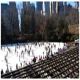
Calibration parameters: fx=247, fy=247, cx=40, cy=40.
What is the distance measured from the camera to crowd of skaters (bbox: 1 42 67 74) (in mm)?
2350

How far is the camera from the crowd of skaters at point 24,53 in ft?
7.71

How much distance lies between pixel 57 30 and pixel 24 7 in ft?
1.26

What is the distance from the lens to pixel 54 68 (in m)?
2.35

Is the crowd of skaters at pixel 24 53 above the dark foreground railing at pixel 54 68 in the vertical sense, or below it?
above

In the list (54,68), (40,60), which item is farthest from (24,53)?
(54,68)

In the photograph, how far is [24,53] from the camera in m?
2.36

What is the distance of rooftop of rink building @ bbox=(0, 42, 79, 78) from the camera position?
2330 millimetres

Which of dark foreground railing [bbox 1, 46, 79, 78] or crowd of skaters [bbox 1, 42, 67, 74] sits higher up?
crowd of skaters [bbox 1, 42, 67, 74]

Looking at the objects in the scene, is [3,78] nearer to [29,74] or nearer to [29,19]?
[29,74]

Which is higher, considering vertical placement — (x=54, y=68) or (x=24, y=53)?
(x=24, y=53)

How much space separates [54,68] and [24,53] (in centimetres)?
32

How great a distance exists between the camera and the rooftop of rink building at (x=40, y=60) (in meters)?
2.33

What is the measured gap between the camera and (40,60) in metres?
2.37

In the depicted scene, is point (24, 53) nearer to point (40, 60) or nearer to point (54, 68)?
point (40, 60)
